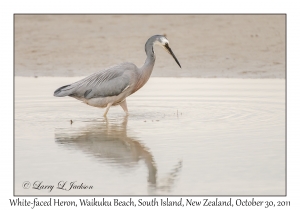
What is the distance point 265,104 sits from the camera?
10930mm

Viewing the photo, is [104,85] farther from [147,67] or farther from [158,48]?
[158,48]

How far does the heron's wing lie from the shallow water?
0.35 metres

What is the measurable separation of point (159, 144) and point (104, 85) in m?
2.67

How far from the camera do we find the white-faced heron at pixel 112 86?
10188 mm

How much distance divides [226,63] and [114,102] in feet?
19.1

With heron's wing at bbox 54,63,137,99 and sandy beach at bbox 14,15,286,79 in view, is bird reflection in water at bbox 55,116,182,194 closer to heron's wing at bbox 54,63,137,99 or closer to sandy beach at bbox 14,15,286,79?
heron's wing at bbox 54,63,137,99

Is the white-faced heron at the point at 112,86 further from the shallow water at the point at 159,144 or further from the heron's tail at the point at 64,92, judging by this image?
the shallow water at the point at 159,144

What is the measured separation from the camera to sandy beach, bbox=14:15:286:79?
1544cm

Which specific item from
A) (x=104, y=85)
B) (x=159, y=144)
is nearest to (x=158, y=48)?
(x=104, y=85)

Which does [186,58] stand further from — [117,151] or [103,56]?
[117,151]

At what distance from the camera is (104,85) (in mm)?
10289

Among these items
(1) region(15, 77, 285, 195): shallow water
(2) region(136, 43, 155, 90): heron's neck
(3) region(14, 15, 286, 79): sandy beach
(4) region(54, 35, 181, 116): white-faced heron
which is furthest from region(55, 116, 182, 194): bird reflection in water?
(3) region(14, 15, 286, 79): sandy beach

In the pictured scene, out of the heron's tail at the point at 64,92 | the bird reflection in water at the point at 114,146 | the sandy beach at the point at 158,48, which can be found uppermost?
the sandy beach at the point at 158,48

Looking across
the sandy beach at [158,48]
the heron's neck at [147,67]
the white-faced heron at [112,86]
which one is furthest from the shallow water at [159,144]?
the sandy beach at [158,48]
